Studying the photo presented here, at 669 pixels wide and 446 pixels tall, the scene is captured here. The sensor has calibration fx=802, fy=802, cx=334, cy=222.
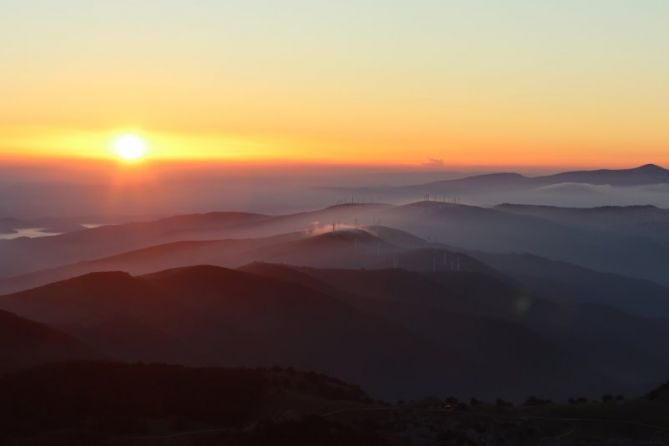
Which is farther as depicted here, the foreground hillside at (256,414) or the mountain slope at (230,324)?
the mountain slope at (230,324)

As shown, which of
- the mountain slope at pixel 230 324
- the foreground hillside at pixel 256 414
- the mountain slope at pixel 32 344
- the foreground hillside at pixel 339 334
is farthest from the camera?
the foreground hillside at pixel 339 334

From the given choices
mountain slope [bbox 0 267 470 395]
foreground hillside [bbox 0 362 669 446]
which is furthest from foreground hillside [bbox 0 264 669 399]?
foreground hillside [bbox 0 362 669 446]

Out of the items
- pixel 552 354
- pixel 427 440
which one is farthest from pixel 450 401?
pixel 552 354

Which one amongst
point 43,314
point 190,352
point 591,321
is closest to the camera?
point 190,352

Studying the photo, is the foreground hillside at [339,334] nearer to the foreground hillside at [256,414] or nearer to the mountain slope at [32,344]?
the mountain slope at [32,344]

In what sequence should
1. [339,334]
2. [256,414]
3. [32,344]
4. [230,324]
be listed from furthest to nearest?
1. [339,334]
2. [230,324]
3. [32,344]
4. [256,414]

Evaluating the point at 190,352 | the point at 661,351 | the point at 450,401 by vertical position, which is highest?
the point at 450,401

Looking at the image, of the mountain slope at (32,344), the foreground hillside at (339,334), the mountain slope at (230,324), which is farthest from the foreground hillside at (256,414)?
the mountain slope at (230,324)

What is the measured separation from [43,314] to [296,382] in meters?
57.7

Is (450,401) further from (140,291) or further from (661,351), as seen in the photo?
(661,351)

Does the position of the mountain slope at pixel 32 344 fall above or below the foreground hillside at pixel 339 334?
above

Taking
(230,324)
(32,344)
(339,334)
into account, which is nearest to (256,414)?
(32,344)

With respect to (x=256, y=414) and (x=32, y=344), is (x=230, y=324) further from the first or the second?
(x=256, y=414)

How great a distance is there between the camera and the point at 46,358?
2574 inches
